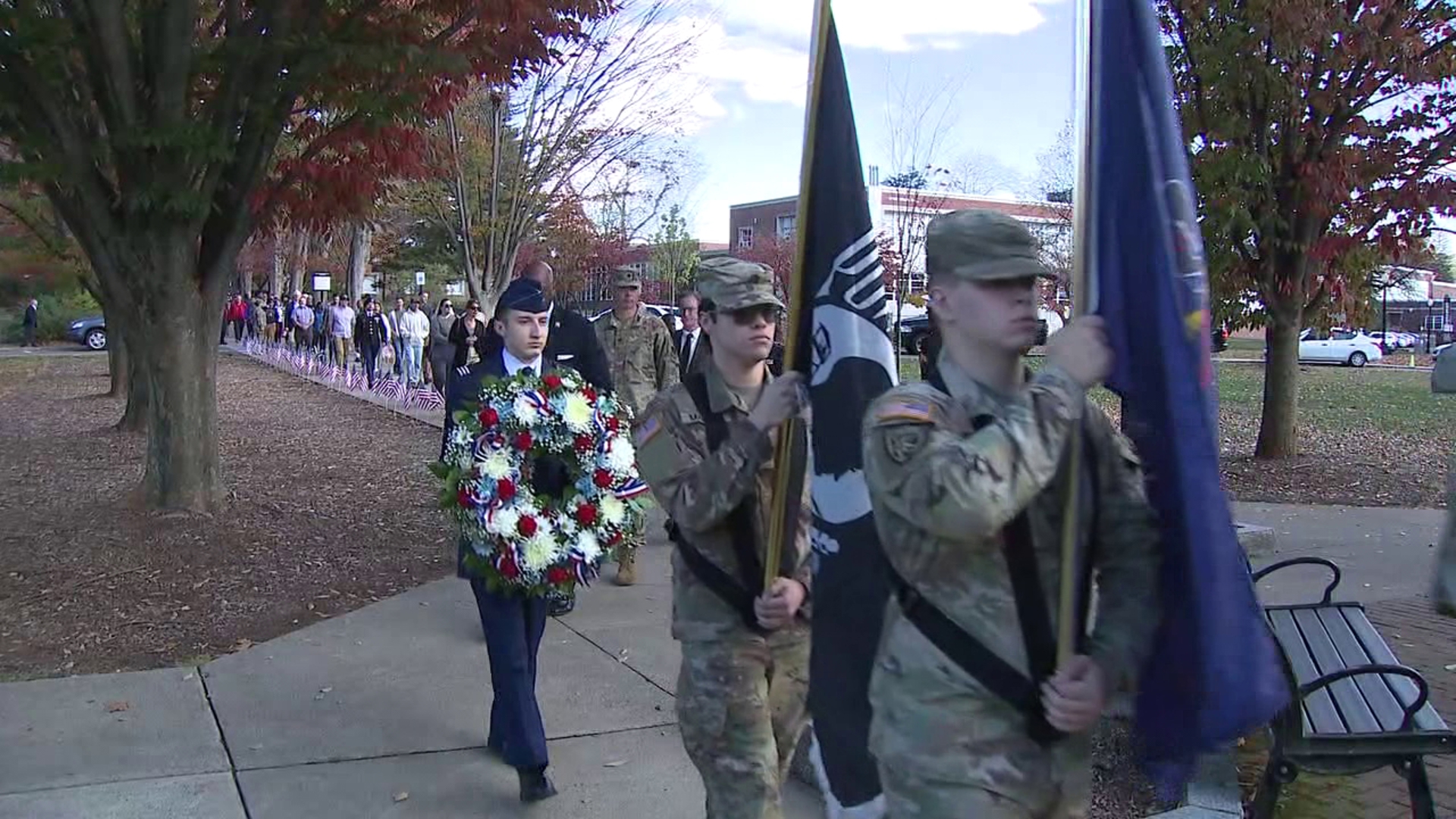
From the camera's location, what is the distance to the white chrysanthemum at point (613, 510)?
515cm

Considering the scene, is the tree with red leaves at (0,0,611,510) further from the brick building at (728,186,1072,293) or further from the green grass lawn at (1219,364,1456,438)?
the green grass lawn at (1219,364,1456,438)

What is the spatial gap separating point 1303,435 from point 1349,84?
6894mm

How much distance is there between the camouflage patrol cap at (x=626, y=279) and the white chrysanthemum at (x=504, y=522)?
4632 mm

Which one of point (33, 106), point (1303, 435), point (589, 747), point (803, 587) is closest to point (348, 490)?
point (33, 106)

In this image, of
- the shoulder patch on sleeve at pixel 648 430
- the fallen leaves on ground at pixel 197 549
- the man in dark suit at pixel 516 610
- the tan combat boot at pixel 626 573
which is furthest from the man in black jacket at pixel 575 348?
the shoulder patch on sleeve at pixel 648 430

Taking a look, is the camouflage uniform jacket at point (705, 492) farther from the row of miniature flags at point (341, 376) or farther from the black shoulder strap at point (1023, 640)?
the row of miniature flags at point (341, 376)

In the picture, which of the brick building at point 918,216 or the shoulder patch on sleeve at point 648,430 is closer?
the shoulder patch on sleeve at point 648,430

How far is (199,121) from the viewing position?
9.05 m

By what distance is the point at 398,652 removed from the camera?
677 cm

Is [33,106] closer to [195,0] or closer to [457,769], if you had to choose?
[195,0]

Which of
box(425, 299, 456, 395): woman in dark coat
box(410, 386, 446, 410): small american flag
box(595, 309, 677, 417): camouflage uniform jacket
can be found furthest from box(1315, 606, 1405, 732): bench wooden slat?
box(410, 386, 446, 410): small american flag

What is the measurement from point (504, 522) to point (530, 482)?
269 millimetres

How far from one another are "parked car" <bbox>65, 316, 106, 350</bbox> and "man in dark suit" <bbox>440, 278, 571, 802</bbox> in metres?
44.7

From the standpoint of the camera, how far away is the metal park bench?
401cm
